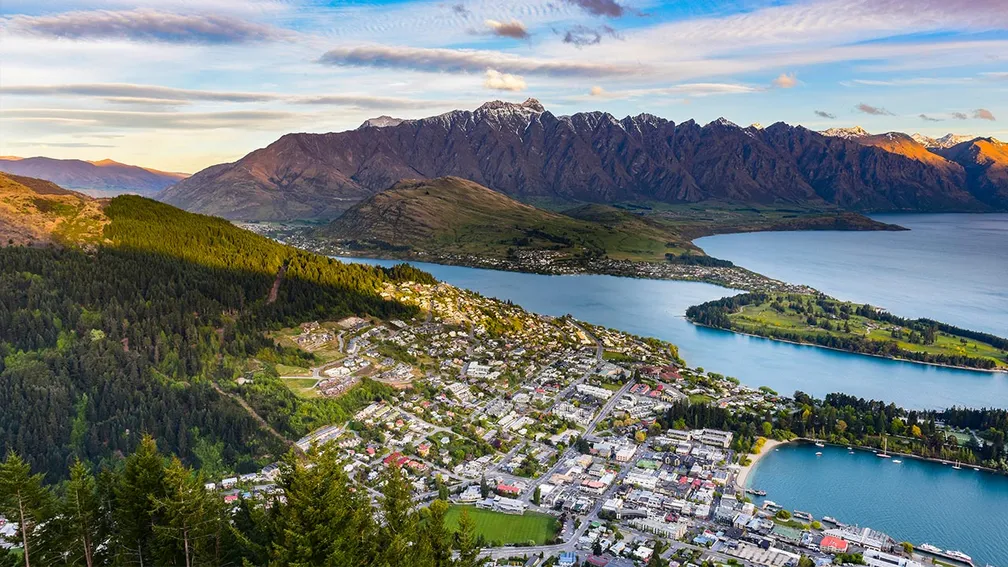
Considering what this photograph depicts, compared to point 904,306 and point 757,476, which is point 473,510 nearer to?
point 757,476

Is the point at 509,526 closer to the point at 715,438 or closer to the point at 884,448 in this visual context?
the point at 715,438

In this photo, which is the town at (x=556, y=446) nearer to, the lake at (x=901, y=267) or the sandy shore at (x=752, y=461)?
the sandy shore at (x=752, y=461)

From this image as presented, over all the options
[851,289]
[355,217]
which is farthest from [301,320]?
[355,217]

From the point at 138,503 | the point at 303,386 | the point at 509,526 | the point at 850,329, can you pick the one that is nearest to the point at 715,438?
the point at 509,526

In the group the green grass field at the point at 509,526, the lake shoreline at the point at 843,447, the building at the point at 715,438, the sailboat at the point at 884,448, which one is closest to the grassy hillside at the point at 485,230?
the lake shoreline at the point at 843,447

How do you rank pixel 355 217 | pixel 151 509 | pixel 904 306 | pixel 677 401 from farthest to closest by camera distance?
1. pixel 355 217
2. pixel 904 306
3. pixel 677 401
4. pixel 151 509
